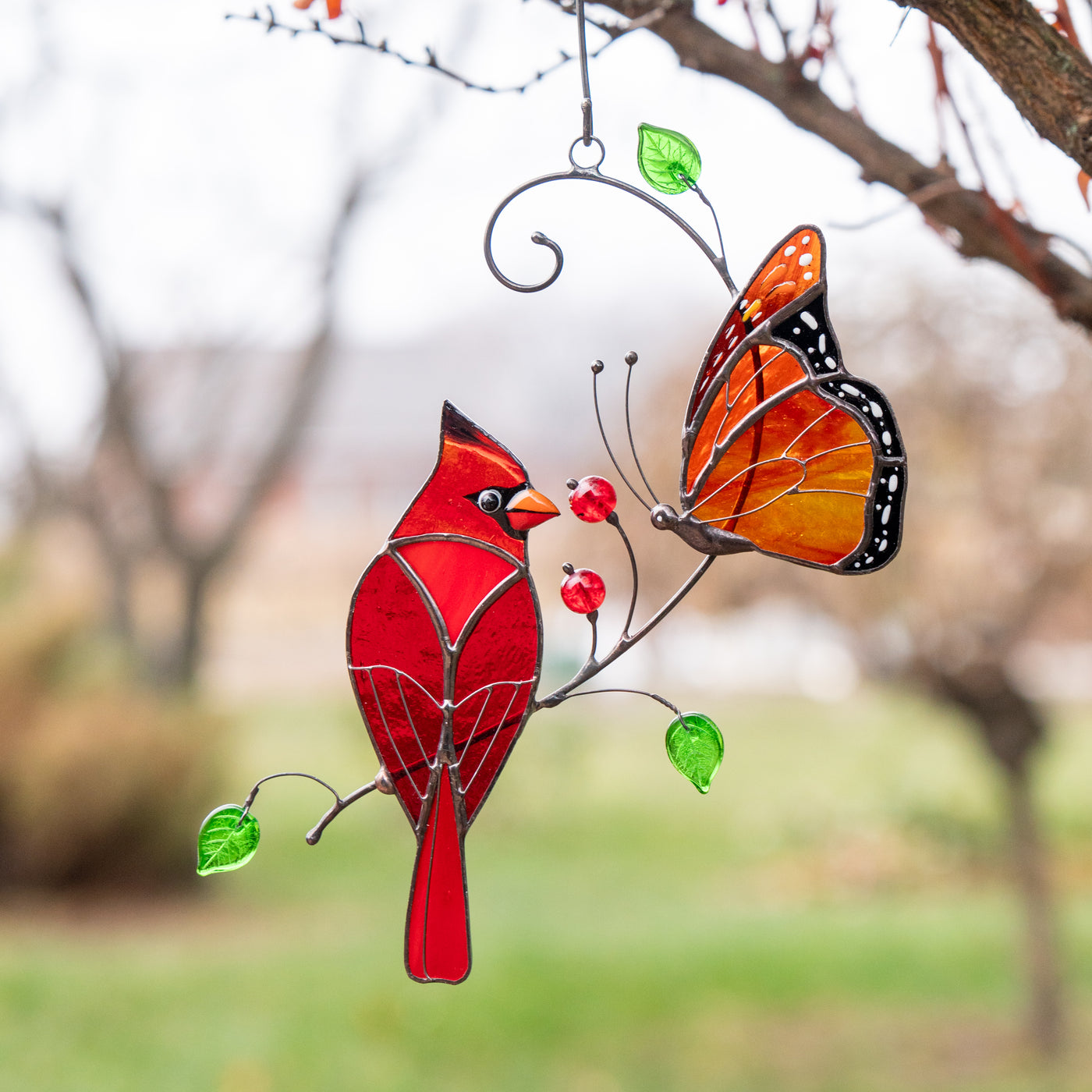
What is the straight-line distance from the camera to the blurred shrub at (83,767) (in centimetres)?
449

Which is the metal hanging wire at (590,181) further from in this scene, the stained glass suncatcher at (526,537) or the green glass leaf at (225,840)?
the green glass leaf at (225,840)

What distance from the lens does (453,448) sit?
84 cm

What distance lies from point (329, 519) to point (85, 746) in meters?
13.3

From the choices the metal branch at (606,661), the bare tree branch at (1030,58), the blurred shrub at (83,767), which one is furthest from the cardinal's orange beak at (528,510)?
the blurred shrub at (83,767)

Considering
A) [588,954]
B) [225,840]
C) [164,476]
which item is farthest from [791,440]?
[164,476]

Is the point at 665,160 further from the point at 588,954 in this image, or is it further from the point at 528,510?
the point at 588,954

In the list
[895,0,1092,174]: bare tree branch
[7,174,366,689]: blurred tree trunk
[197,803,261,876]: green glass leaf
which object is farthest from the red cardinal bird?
[7,174,366,689]: blurred tree trunk

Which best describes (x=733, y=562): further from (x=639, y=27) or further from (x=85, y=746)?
(x=85, y=746)

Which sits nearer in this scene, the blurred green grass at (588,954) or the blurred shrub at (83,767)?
the blurred green grass at (588,954)

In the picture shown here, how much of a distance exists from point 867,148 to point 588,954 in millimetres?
3598

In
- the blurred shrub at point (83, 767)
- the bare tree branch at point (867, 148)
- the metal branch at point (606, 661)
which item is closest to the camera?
the metal branch at point (606, 661)

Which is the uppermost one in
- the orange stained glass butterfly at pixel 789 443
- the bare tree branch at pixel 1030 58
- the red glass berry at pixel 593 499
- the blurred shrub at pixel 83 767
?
the bare tree branch at pixel 1030 58

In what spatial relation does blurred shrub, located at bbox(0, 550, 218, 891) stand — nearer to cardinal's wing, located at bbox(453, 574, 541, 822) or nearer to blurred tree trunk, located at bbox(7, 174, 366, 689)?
blurred tree trunk, located at bbox(7, 174, 366, 689)

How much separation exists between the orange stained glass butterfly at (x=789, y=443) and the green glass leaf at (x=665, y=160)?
0.09 metres
